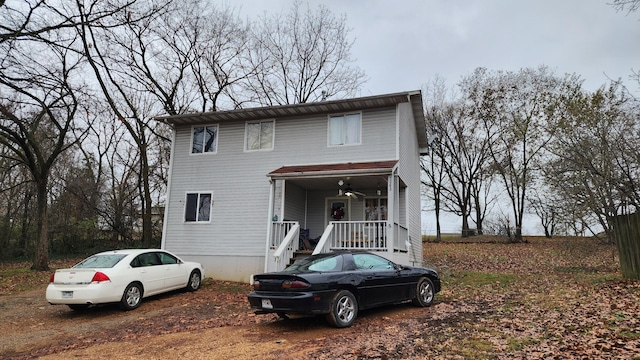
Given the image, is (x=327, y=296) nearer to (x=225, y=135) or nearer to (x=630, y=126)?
(x=225, y=135)

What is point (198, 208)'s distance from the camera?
52.4ft

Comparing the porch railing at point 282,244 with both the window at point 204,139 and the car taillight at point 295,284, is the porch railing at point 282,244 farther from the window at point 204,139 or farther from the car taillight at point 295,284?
the car taillight at point 295,284

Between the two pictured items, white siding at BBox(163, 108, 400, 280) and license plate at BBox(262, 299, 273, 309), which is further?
white siding at BBox(163, 108, 400, 280)

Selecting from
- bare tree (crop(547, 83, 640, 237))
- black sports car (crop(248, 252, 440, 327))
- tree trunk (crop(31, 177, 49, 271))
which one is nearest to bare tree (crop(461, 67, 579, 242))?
bare tree (crop(547, 83, 640, 237))

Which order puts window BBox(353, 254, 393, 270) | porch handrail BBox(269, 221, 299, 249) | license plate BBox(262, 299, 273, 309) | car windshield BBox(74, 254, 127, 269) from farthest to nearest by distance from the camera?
porch handrail BBox(269, 221, 299, 249)
car windshield BBox(74, 254, 127, 269)
window BBox(353, 254, 393, 270)
license plate BBox(262, 299, 273, 309)

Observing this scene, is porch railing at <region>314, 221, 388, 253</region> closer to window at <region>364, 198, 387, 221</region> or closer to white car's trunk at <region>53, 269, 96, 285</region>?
window at <region>364, 198, 387, 221</region>

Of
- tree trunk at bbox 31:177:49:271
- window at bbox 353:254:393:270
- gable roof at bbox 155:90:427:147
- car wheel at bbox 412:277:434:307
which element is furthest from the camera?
tree trunk at bbox 31:177:49:271

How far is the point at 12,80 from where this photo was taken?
1420 centimetres

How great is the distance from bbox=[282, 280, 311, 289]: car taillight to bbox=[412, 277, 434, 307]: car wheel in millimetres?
3057

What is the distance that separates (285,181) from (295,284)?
786 cm

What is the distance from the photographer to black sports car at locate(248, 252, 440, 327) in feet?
22.7

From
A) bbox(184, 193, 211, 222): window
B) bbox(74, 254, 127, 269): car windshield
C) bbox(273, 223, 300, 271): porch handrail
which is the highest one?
bbox(184, 193, 211, 222): window

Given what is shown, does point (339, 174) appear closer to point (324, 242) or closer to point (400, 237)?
point (324, 242)

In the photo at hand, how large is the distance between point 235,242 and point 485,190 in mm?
27373
